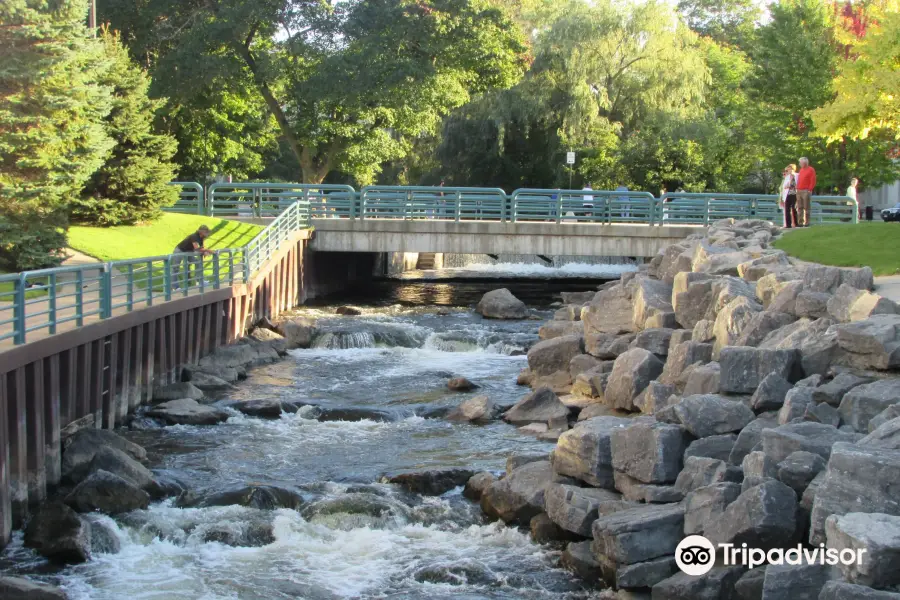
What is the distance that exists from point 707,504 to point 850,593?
2.35 m

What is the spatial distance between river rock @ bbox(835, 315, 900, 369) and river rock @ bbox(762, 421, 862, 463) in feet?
4.89

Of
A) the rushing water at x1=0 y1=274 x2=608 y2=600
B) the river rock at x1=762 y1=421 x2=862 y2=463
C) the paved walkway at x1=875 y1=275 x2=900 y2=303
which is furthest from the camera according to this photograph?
the paved walkway at x1=875 y1=275 x2=900 y2=303

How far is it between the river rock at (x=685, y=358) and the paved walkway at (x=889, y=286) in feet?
8.83

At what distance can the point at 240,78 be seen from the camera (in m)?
38.2

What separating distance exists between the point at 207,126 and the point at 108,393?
990 inches

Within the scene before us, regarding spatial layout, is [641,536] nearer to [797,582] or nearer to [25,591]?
[797,582]

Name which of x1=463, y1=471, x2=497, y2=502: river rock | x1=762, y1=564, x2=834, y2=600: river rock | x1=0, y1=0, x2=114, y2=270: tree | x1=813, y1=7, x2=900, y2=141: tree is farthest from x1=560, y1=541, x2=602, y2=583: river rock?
x1=0, y1=0, x2=114, y2=270: tree

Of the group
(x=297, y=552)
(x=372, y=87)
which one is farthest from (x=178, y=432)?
(x=372, y=87)

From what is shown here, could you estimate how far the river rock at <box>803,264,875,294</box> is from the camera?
51.6 feet

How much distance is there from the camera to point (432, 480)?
13992 mm

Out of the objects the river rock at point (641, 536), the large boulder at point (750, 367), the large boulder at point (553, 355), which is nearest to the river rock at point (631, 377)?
the large boulder at point (750, 367)

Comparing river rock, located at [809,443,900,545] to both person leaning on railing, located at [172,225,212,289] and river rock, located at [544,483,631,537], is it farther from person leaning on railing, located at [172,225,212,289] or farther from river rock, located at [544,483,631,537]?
person leaning on railing, located at [172,225,212,289]

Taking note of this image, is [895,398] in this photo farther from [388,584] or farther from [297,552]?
[297,552]

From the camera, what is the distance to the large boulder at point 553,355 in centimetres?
2073
